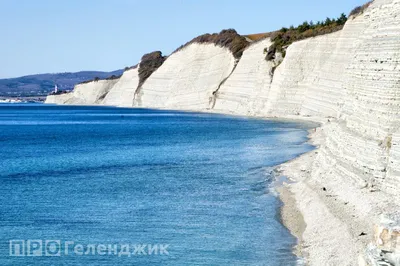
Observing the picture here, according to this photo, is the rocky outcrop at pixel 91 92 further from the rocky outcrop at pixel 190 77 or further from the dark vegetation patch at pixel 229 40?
the dark vegetation patch at pixel 229 40

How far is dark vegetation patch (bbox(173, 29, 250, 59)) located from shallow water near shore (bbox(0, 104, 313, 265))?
4265cm

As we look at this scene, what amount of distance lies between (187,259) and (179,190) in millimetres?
9156

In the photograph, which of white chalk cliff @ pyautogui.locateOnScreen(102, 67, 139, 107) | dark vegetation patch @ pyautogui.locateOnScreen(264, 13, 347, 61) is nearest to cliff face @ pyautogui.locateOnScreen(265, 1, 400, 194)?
dark vegetation patch @ pyautogui.locateOnScreen(264, 13, 347, 61)

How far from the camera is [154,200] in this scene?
21.5 meters

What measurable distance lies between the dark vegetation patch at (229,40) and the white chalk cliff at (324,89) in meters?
0.91

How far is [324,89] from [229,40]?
Answer: 120 feet

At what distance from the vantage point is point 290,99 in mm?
62812

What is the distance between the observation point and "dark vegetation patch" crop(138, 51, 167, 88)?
356ft

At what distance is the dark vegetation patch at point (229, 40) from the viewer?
281ft

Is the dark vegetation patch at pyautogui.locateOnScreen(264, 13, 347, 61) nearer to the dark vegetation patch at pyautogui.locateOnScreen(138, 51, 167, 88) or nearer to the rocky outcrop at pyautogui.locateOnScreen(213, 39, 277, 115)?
the rocky outcrop at pyautogui.locateOnScreen(213, 39, 277, 115)

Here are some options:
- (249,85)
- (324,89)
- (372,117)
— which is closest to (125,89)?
(249,85)

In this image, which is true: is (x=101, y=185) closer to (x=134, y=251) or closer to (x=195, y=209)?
(x=195, y=209)

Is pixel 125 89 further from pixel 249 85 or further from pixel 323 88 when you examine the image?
pixel 323 88

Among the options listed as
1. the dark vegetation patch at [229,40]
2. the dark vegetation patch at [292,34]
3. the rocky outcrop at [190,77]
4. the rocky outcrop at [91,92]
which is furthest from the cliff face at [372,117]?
the rocky outcrop at [91,92]
